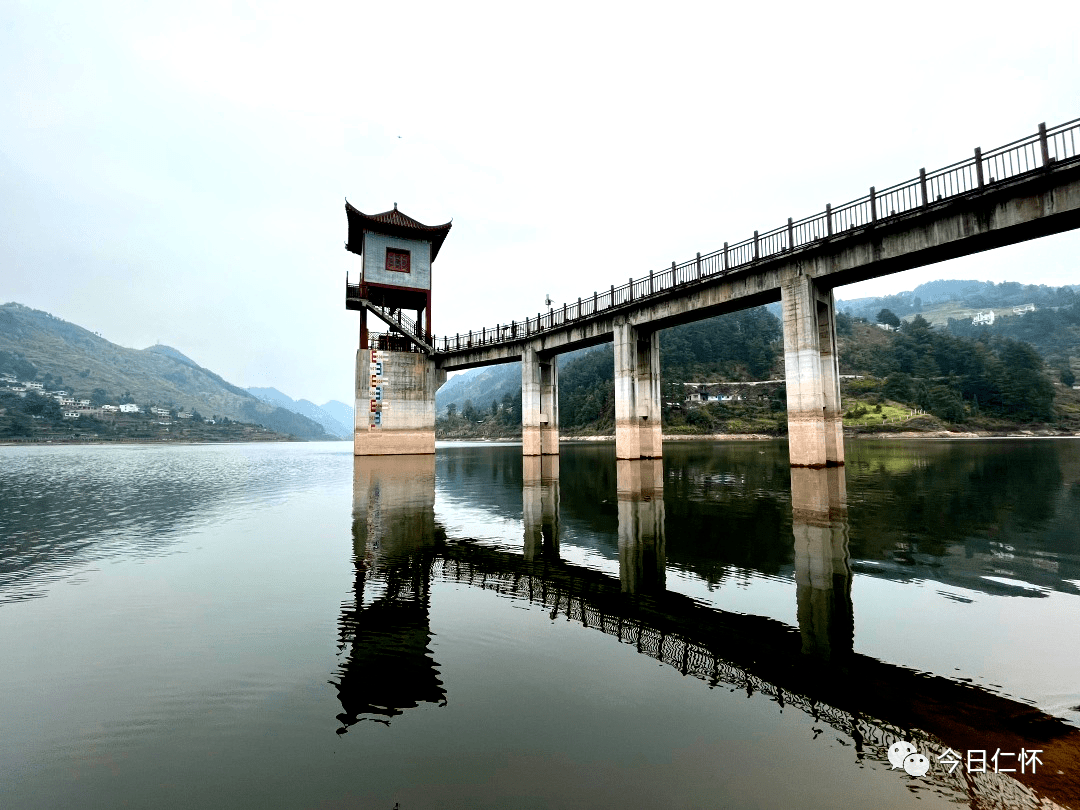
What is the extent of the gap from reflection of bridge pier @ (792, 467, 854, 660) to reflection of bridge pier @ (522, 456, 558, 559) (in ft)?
19.7

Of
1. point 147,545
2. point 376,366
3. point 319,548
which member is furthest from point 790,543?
point 376,366

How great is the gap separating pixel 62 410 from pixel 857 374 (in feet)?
903

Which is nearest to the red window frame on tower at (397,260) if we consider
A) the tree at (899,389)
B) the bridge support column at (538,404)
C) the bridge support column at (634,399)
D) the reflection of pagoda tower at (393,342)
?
the reflection of pagoda tower at (393,342)

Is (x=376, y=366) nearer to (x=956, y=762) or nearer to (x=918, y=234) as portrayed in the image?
(x=918, y=234)

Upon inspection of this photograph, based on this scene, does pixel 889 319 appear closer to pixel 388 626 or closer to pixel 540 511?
pixel 540 511

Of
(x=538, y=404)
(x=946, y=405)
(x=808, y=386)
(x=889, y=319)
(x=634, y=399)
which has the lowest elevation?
(x=808, y=386)

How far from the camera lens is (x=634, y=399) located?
44062 millimetres

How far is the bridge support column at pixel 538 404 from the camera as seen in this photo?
55125 mm

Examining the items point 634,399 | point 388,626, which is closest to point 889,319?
point 634,399

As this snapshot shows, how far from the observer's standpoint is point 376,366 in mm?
58344

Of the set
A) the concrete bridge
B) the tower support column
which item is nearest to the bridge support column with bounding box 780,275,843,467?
the concrete bridge

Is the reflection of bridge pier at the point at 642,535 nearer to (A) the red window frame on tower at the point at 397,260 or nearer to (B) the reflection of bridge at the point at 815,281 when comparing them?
(B) the reflection of bridge at the point at 815,281

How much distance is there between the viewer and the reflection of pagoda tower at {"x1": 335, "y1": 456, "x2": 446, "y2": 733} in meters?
5.82

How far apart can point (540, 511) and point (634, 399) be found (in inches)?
970
